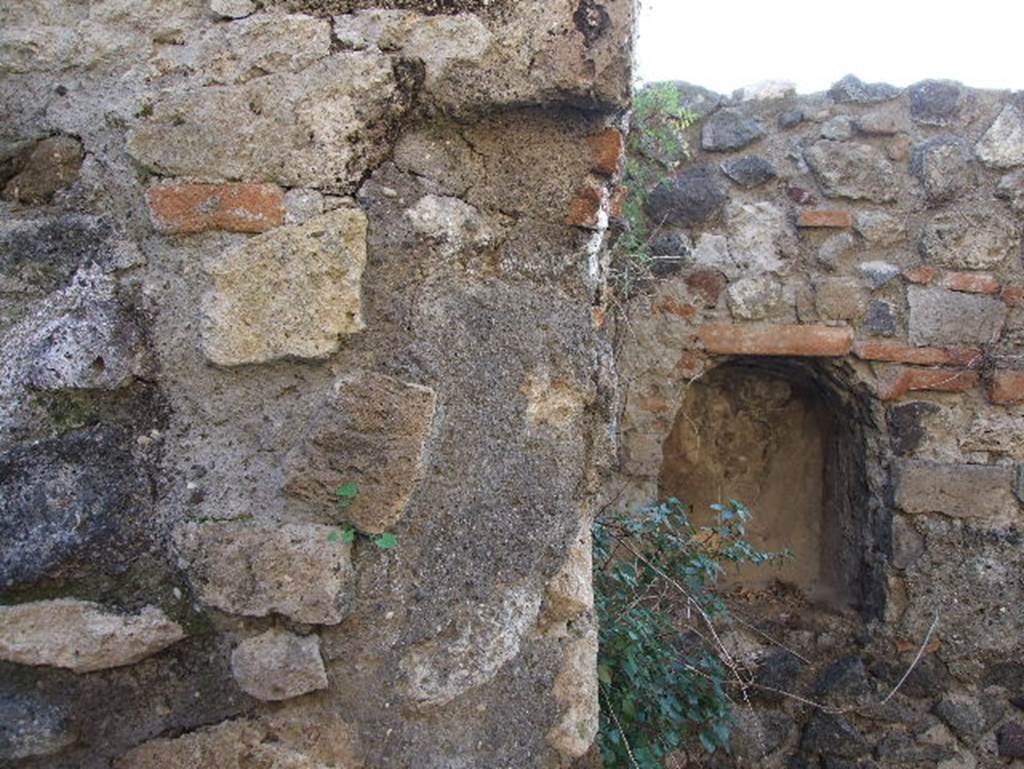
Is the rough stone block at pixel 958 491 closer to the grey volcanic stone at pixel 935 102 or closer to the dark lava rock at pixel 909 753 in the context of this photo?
the dark lava rock at pixel 909 753

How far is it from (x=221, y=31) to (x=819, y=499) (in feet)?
9.49

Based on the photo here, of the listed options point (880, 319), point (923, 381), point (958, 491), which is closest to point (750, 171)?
point (880, 319)

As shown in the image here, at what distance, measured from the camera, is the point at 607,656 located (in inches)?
87.9

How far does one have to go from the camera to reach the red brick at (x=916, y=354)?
9.73 feet

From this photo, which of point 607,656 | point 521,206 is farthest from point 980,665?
point 521,206

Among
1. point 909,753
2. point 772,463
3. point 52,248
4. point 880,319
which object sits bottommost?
point 909,753

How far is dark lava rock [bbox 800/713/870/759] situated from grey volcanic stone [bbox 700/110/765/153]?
2.08 meters

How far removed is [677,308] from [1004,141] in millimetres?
1314

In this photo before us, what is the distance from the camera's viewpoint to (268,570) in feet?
3.79

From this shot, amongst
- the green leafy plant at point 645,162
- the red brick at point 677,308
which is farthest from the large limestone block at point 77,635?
the red brick at point 677,308

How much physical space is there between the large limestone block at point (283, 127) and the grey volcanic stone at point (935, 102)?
2.57 metres

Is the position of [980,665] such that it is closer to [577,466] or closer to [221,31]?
[577,466]

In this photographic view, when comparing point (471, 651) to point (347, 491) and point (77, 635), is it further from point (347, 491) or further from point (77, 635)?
point (77, 635)

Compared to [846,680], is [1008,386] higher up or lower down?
higher up
